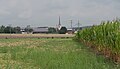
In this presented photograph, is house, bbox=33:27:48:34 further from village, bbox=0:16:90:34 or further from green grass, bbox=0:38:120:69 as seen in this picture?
green grass, bbox=0:38:120:69

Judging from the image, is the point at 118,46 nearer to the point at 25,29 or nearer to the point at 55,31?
the point at 55,31

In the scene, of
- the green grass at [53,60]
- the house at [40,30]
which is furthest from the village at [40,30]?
the green grass at [53,60]

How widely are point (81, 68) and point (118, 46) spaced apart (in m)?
3.40

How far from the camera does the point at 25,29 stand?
378 feet

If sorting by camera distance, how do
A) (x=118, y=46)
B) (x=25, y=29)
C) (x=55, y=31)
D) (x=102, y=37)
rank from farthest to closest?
(x=25, y=29) → (x=55, y=31) → (x=102, y=37) → (x=118, y=46)

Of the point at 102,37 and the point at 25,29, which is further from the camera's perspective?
the point at 25,29

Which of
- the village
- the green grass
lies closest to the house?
the village

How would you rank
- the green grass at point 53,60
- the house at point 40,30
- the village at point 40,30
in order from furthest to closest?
1. the house at point 40,30
2. the village at point 40,30
3. the green grass at point 53,60

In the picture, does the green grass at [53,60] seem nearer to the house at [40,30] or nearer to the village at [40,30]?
the village at [40,30]

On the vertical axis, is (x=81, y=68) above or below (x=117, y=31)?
below

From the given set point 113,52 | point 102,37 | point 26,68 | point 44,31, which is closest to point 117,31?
point 113,52

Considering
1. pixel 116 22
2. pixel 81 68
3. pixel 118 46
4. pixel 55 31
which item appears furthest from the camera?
pixel 55 31

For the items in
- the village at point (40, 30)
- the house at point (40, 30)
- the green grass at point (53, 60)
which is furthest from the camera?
the house at point (40, 30)

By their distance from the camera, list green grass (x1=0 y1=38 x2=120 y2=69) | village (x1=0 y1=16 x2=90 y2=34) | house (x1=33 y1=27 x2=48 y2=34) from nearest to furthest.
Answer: green grass (x1=0 y1=38 x2=120 y2=69), village (x1=0 y1=16 x2=90 y2=34), house (x1=33 y1=27 x2=48 y2=34)
